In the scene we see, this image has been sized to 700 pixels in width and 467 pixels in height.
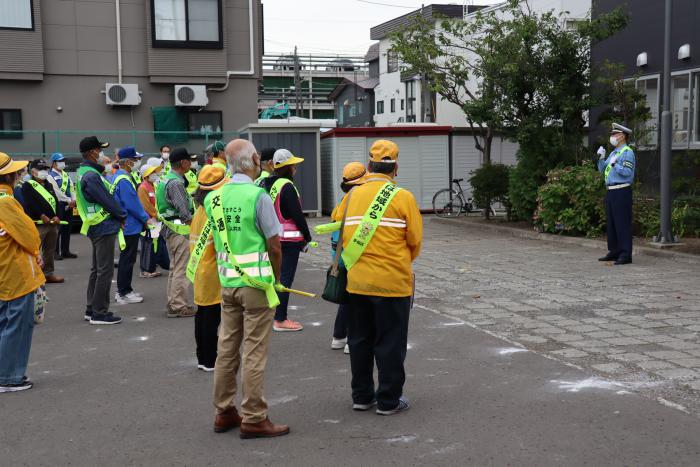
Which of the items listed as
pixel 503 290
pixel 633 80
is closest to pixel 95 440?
pixel 503 290

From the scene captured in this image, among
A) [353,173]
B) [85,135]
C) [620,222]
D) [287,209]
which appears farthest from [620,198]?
[85,135]

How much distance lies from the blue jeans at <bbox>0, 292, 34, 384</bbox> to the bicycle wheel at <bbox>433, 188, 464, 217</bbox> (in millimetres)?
16361

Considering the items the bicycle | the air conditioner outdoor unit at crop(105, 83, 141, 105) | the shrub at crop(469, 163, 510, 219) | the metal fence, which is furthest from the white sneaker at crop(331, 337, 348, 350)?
the air conditioner outdoor unit at crop(105, 83, 141, 105)

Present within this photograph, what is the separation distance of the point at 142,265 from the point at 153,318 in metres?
3.58

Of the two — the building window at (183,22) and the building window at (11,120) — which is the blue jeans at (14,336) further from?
the building window at (183,22)

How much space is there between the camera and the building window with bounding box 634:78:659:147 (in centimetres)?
1528

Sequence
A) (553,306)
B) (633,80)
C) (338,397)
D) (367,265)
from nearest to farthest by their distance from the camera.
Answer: (367,265) → (338,397) → (553,306) → (633,80)

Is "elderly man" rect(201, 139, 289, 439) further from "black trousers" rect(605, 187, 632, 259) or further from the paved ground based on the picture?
"black trousers" rect(605, 187, 632, 259)

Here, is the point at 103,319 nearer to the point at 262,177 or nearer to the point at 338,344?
the point at 262,177

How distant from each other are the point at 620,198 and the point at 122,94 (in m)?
16.9

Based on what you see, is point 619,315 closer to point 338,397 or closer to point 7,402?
point 338,397

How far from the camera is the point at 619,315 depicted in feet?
26.7

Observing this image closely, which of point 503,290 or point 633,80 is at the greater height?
point 633,80

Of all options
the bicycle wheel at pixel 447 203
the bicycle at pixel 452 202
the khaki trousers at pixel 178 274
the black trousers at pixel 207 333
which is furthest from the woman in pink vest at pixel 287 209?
the bicycle wheel at pixel 447 203
